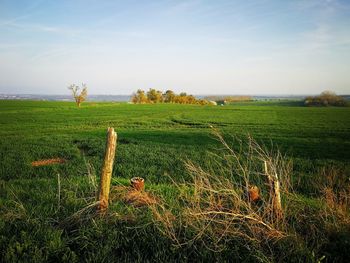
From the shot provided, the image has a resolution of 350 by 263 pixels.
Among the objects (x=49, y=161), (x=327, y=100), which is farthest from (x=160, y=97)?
(x=49, y=161)

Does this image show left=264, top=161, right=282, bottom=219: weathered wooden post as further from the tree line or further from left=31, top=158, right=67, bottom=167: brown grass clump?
the tree line

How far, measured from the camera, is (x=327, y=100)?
351ft

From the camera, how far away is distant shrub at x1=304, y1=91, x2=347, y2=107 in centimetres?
10239

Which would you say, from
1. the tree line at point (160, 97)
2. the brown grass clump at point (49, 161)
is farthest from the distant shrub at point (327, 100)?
the brown grass clump at point (49, 161)

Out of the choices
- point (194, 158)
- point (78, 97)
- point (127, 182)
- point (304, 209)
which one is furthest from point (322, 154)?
point (78, 97)

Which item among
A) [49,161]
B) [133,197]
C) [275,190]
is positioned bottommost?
[49,161]

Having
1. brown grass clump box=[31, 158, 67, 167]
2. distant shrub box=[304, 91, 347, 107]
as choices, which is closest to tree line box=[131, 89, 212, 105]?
distant shrub box=[304, 91, 347, 107]

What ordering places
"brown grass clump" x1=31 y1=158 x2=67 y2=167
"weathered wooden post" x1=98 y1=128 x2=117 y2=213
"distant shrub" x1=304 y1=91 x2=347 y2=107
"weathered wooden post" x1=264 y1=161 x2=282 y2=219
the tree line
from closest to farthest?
"weathered wooden post" x1=264 y1=161 x2=282 y2=219
"weathered wooden post" x1=98 y1=128 x2=117 y2=213
"brown grass clump" x1=31 y1=158 x2=67 y2=167
"distant shrub" x1=304 y1=91 x2=347 y2=107
the tree line

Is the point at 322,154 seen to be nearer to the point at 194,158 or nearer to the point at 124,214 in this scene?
the point at 194,158

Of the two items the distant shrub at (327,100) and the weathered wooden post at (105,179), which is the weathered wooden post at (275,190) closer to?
the weathered wooden post at (105,179)

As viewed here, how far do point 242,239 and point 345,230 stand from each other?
2038 mm

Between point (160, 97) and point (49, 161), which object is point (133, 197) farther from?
point (160, 97)

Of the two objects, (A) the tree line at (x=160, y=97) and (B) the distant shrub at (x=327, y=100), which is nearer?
(B) the distant shrub at (x=327, y=100)

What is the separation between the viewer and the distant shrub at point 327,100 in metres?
102
